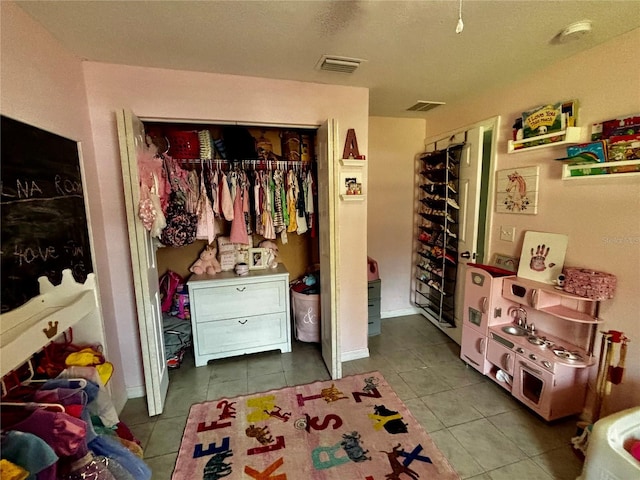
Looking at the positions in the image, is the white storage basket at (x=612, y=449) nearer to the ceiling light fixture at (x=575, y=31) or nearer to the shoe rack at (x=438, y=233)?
the shoe rack at (x=438, y=233)

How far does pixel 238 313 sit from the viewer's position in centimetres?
265

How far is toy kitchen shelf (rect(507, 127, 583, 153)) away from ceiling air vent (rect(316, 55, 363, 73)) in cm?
131

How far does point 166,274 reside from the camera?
2801 millimetres

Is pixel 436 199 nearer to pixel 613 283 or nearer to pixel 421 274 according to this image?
pixel 421 274

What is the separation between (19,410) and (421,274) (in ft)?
11.2

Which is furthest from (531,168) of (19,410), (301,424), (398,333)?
(19,410)

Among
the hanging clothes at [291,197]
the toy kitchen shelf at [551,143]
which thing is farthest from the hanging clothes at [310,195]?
the toy kitchen shelf at [551,143]

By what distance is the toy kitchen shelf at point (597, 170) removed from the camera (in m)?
1.59

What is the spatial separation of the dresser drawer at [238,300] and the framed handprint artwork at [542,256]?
6.51 ft

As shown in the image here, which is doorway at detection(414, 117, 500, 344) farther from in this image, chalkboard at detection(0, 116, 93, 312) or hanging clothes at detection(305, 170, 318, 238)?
chalkboard at detection(0, 116, 93, 312)

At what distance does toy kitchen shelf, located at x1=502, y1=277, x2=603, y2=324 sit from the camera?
1815 millimetres

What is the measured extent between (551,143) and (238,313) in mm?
2718

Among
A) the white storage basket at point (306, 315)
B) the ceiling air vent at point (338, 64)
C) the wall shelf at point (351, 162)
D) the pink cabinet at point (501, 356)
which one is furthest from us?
the white storage basket at point (306, 315)

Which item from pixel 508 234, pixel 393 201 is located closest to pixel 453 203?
pixel 508 234
